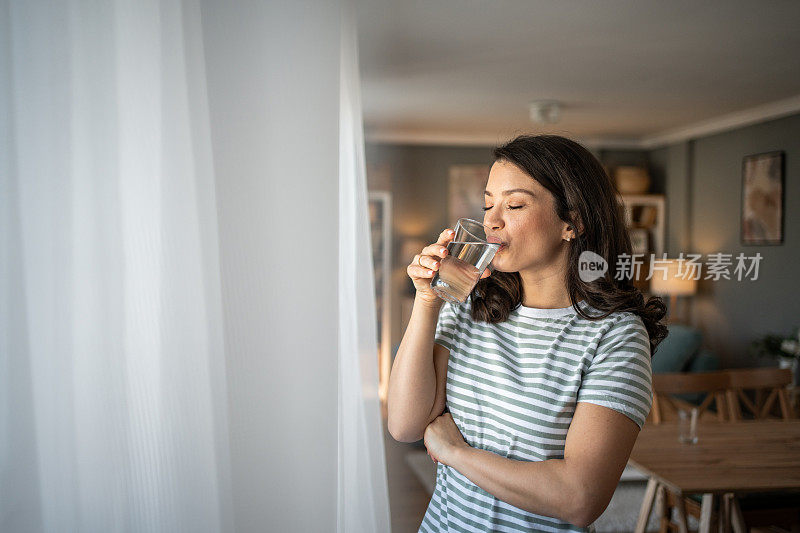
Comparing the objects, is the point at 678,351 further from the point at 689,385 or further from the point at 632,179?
the point at 632,179

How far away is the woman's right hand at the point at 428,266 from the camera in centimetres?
94

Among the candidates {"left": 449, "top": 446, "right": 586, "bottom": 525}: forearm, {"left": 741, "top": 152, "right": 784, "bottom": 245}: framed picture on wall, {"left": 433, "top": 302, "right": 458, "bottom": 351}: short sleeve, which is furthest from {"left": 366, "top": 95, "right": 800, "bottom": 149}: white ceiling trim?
{"left": 449, "top": 446, "right": 586, "bottom": 525}: forearm

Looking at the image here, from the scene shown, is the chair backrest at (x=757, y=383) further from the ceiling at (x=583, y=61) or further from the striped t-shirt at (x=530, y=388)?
the striped t-shirt at (x=530, y=388)

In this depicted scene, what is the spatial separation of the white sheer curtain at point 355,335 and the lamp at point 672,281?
405cm

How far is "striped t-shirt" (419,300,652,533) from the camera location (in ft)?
2.94

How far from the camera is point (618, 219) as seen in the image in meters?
1.01

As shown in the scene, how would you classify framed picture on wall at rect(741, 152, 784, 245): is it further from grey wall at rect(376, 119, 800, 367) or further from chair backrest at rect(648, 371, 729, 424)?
chair backrest at rect(648, 371, 729, 424)

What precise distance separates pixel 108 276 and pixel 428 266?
0.61m

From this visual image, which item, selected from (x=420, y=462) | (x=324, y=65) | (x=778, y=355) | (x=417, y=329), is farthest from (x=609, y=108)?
(x=417, y=329)

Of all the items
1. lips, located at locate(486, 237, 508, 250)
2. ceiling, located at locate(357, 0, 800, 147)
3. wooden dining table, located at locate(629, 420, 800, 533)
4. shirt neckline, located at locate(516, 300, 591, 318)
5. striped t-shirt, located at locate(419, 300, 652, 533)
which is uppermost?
ceiling, located at locate(357, 0, 800, 147)

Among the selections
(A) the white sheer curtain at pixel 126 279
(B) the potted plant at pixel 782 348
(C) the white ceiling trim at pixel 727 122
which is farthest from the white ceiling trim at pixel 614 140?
(A) the white sheer curtain at pixel 126 279

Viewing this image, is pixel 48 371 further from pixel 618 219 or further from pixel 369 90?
pixel 369 90

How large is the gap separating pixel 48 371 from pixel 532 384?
32.9 inches

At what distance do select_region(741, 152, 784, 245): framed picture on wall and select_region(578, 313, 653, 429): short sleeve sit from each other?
247 centimetres
